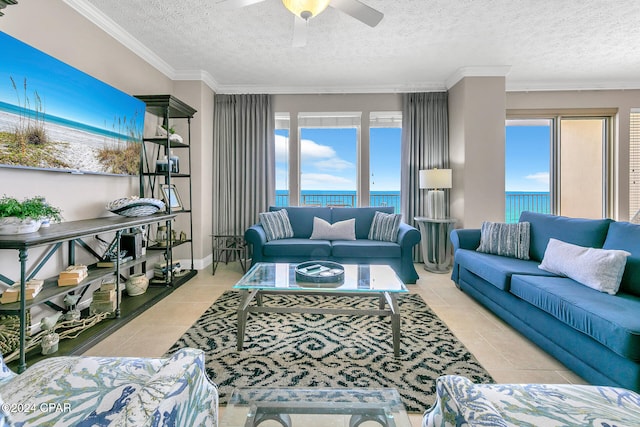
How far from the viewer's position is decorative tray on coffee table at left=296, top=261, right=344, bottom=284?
2.27 meters

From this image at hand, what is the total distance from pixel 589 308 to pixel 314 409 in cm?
167

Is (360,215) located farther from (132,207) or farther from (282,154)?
(132,207)

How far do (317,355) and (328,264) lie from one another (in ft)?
2.81

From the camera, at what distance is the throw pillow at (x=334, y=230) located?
4043mm

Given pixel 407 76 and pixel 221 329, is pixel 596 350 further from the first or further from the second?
pixel 407 76

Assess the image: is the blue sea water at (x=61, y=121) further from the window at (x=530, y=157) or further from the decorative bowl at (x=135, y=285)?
the window at (x=530, y=157)

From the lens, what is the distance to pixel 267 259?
370 centimetres

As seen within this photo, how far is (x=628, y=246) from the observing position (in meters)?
2.15


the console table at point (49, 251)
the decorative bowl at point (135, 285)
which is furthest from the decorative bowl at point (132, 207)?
the decorative bowl at point (135, 285)

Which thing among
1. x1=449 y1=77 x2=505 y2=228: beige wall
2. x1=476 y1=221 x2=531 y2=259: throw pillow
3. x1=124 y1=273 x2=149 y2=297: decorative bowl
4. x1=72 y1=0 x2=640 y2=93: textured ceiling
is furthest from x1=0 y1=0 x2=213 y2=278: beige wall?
x1=449 y1=77 x2=505 y2=228: beige wall

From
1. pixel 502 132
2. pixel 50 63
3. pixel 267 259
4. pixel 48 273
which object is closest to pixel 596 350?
pixel 267 259

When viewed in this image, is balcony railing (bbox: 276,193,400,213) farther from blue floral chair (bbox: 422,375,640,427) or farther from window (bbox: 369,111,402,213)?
blue floral chair (bbox: 422,375,640,427)

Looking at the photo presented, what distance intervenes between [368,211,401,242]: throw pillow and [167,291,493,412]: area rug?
1.22 metres

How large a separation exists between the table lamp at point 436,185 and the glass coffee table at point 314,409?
3433 mm
